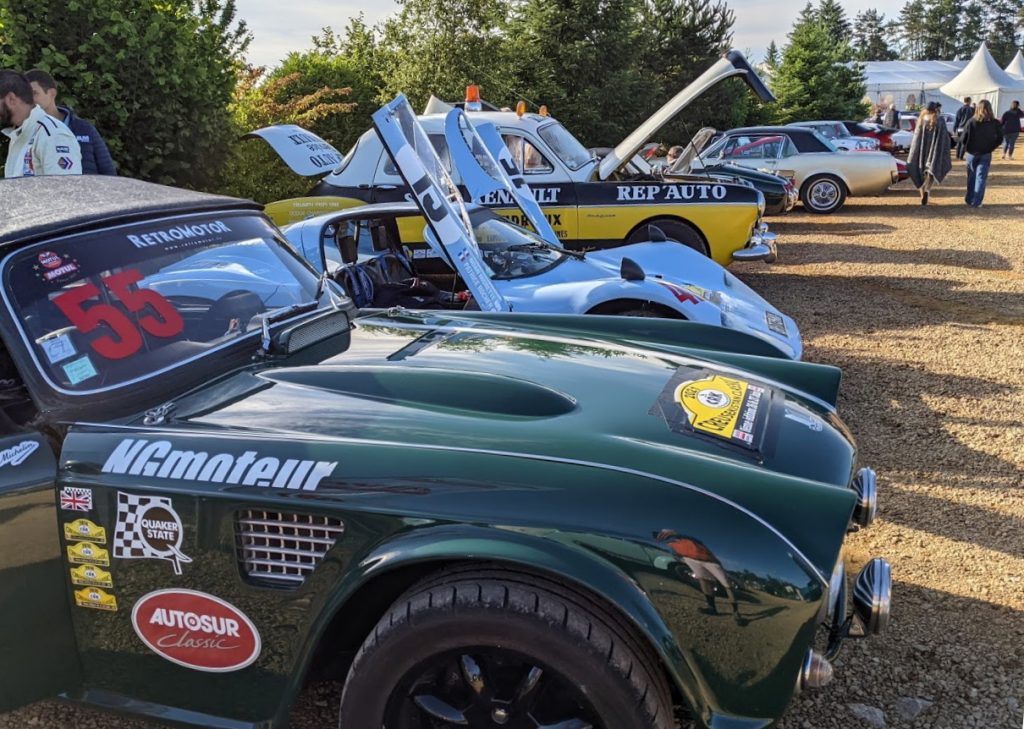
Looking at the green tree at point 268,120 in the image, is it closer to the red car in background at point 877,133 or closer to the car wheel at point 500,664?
the car wheel at point 500,664

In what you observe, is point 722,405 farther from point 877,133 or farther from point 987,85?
point 987,85

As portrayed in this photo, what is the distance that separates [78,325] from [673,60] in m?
26.2

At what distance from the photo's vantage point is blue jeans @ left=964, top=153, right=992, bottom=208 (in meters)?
14.4

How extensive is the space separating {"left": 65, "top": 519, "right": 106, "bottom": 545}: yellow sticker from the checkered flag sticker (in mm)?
42

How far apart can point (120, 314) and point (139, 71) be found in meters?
5.87

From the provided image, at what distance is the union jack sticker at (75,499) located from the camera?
206cm

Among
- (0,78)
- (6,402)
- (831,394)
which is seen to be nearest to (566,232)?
(0,78)

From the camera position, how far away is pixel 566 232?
8445 mm

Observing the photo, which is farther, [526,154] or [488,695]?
[526,154]

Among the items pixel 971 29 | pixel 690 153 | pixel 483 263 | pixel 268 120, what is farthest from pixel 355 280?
pixel 971 29

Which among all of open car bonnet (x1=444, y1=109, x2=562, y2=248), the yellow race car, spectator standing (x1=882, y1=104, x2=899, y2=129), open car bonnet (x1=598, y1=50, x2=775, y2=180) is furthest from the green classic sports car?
spectator standing (x1=882, y1=104, x2=899, y2=129)

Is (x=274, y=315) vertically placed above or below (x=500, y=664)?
above

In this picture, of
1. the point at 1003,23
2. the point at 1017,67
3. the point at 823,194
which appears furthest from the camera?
the point at 1003,23

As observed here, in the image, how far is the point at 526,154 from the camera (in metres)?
8.49
